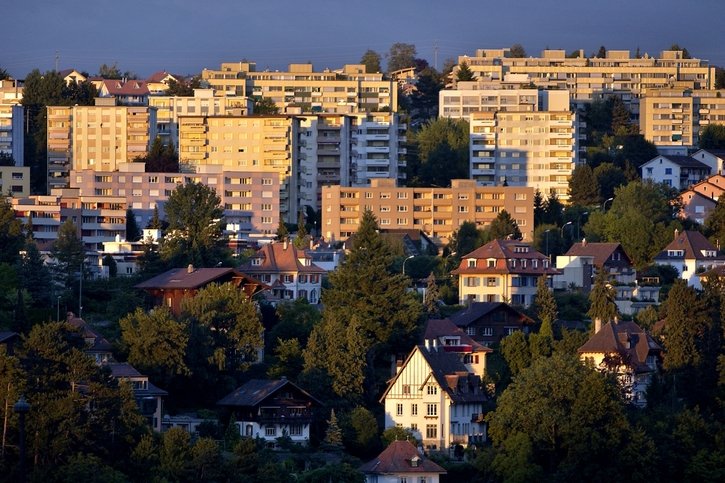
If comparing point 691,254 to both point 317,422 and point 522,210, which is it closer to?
point 522,210

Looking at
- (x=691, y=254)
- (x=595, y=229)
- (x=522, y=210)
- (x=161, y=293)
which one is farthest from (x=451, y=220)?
(x=161, y=293)

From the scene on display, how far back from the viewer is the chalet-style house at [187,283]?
77.9 meters

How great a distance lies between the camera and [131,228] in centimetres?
10738

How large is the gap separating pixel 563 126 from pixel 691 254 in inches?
1238

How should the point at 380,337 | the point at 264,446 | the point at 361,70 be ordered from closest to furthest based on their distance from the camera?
the point at 264,446 < the point at 380,337 < the point at 361,70

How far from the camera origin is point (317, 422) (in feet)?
223

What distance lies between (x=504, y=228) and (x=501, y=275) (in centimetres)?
1288

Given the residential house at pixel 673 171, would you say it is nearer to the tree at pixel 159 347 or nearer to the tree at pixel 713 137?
the tree at pixel 713 137

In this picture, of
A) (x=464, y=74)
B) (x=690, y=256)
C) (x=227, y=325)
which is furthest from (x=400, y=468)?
(x=464, y=74)

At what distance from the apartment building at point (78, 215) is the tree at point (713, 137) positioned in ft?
159

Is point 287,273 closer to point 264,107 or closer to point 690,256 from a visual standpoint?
point 690,256

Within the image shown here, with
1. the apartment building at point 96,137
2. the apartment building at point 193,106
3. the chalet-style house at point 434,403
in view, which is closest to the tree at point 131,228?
the apartment building at point 96,137

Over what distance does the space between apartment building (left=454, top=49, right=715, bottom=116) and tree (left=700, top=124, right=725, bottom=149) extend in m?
14.5

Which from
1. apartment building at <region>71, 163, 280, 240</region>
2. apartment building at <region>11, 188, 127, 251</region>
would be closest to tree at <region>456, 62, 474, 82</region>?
apartment building at <region>71, 163, 280, 240</region>
